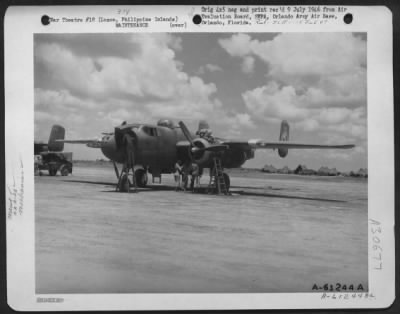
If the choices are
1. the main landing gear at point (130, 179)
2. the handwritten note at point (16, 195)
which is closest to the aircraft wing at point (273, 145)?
the main landing gear at point (130, 179)

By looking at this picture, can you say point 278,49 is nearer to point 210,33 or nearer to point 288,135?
point 210,33

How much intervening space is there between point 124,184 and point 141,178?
1240mm

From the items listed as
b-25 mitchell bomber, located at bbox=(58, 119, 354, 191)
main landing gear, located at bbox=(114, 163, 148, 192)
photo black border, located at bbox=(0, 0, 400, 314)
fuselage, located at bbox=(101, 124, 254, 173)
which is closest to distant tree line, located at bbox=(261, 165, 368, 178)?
b-25 mitchell bomber, located at bbox=(58, 119, 354, 191)

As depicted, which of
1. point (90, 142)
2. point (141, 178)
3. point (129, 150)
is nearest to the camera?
point (90, 142)

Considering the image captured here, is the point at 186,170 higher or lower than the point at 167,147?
lower

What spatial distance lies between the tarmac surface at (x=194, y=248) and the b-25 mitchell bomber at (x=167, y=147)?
1164 mm

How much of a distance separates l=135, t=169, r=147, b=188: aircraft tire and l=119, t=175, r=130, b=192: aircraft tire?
0.70m

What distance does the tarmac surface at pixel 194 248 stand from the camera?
17.2 ft

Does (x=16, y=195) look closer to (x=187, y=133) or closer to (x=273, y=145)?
(x=187, y=133)

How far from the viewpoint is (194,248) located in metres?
A: 5.39

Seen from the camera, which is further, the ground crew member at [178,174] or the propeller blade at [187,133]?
the ground crew member at [178,174]

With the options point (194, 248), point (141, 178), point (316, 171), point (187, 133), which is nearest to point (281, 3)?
point (316, 171)

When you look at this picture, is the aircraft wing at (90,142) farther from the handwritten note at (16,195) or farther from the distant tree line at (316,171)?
the distant tree line at (316,171)

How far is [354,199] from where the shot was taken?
5.79m
